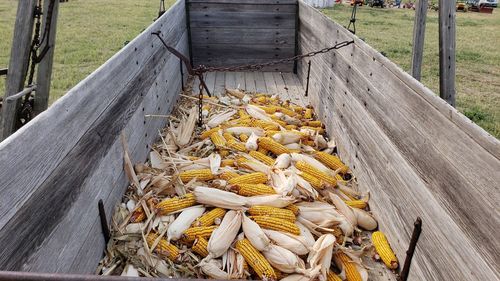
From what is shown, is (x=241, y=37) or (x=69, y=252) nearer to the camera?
(x=69, y=252)

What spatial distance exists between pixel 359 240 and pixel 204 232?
1.23 meters

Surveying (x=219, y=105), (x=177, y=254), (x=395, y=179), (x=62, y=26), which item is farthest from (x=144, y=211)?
(x=62, y=26)

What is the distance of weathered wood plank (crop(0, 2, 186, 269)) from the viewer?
177cm

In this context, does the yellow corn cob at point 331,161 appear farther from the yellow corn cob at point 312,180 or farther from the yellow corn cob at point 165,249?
the yellow corn cob at point 165,249

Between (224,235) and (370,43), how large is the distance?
1186cm

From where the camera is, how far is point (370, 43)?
13492 mm

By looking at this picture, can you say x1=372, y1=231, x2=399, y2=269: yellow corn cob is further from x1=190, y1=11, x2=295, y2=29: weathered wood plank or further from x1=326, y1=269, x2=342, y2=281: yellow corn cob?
x1=190, y1=11, x2=295, y2=29: weathered wood plank

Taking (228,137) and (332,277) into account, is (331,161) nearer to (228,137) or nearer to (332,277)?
(228,137)

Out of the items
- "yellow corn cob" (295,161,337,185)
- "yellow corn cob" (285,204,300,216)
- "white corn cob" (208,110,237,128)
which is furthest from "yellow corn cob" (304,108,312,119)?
"yellow corn cob" (285,204,300,216)

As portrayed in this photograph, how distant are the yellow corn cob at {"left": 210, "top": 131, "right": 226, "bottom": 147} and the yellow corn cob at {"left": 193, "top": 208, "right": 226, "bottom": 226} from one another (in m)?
1.33

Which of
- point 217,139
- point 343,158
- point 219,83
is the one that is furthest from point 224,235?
point 219,83

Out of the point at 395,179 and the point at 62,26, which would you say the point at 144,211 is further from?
the point at 62,26

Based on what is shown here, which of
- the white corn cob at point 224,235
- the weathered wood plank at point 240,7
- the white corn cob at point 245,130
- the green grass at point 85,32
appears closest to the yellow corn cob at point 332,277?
the white corn cob at point 224,235

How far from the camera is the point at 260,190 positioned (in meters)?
3.53
